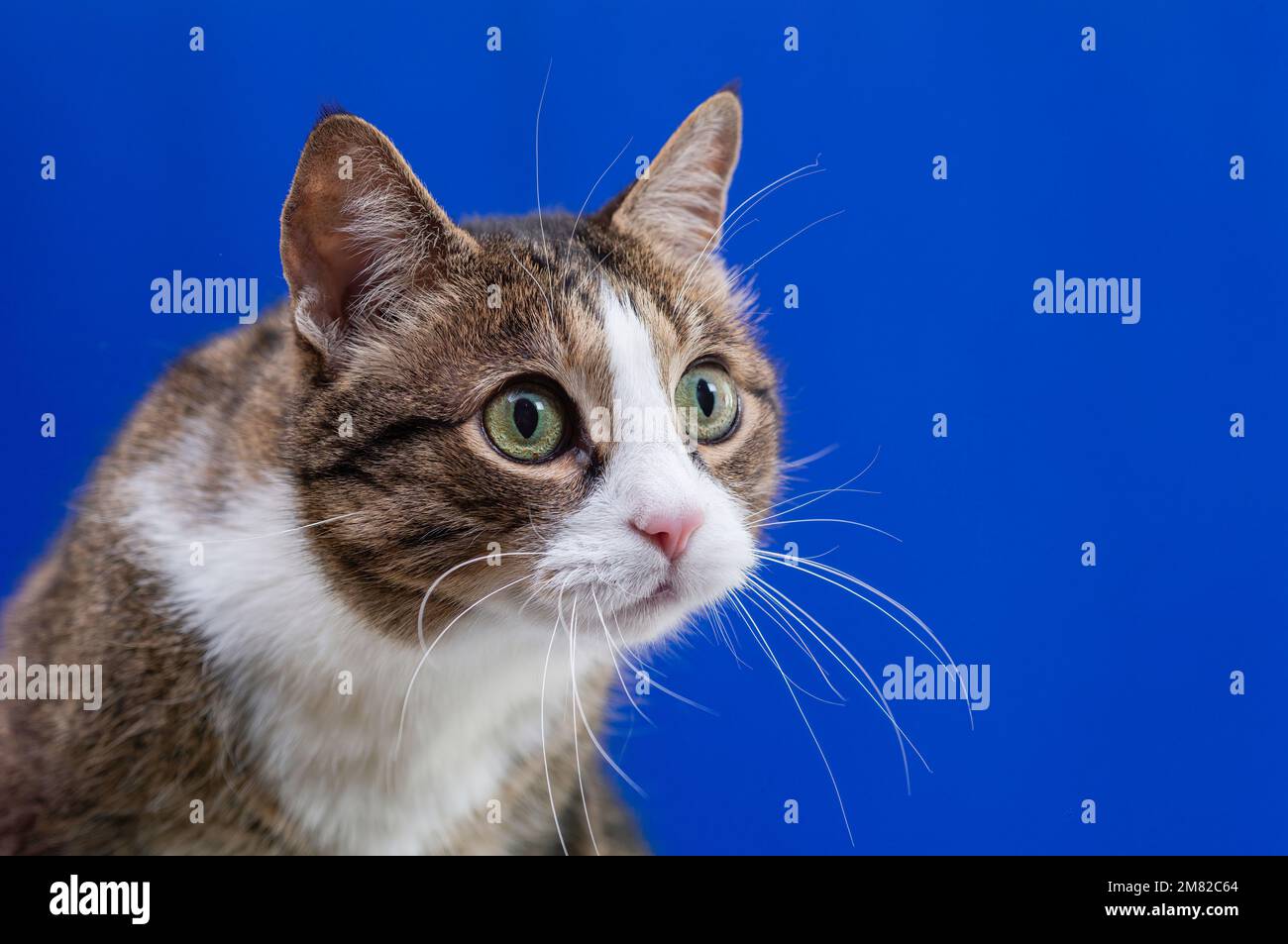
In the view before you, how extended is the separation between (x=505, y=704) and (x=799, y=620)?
464 millimetres

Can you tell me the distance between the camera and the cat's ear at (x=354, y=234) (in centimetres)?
145

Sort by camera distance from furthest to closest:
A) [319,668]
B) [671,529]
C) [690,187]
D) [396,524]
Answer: [690,187] → [319,668] → [396,524] → [671,529]

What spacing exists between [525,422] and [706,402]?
0.98 ft

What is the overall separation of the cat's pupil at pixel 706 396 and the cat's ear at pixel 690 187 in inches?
10.3

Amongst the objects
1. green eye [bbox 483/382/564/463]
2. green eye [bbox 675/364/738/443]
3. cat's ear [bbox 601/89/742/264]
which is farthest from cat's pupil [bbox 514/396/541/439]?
cat's ear [bbox 601/89/742/264]

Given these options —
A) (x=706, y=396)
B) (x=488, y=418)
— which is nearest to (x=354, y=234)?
(x=488, y=418)

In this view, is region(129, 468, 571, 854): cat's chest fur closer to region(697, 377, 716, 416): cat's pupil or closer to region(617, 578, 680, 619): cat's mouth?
region(617, 578, 680, 619): cat's mouth

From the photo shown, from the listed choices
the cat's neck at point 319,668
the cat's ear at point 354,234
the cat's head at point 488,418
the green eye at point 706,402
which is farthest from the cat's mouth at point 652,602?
the cat's ear at point 354,234

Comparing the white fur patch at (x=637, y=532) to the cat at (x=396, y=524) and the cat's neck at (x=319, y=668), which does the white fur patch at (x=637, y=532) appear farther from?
the cat's neck at (x=319, y=668)

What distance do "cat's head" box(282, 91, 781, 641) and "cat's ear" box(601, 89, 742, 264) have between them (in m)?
0.03

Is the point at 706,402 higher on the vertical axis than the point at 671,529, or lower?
higher

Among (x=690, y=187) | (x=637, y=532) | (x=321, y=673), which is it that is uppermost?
(x=690, y=187)

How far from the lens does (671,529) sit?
1.38 m

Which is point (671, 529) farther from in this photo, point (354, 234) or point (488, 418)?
point (354, 234)
